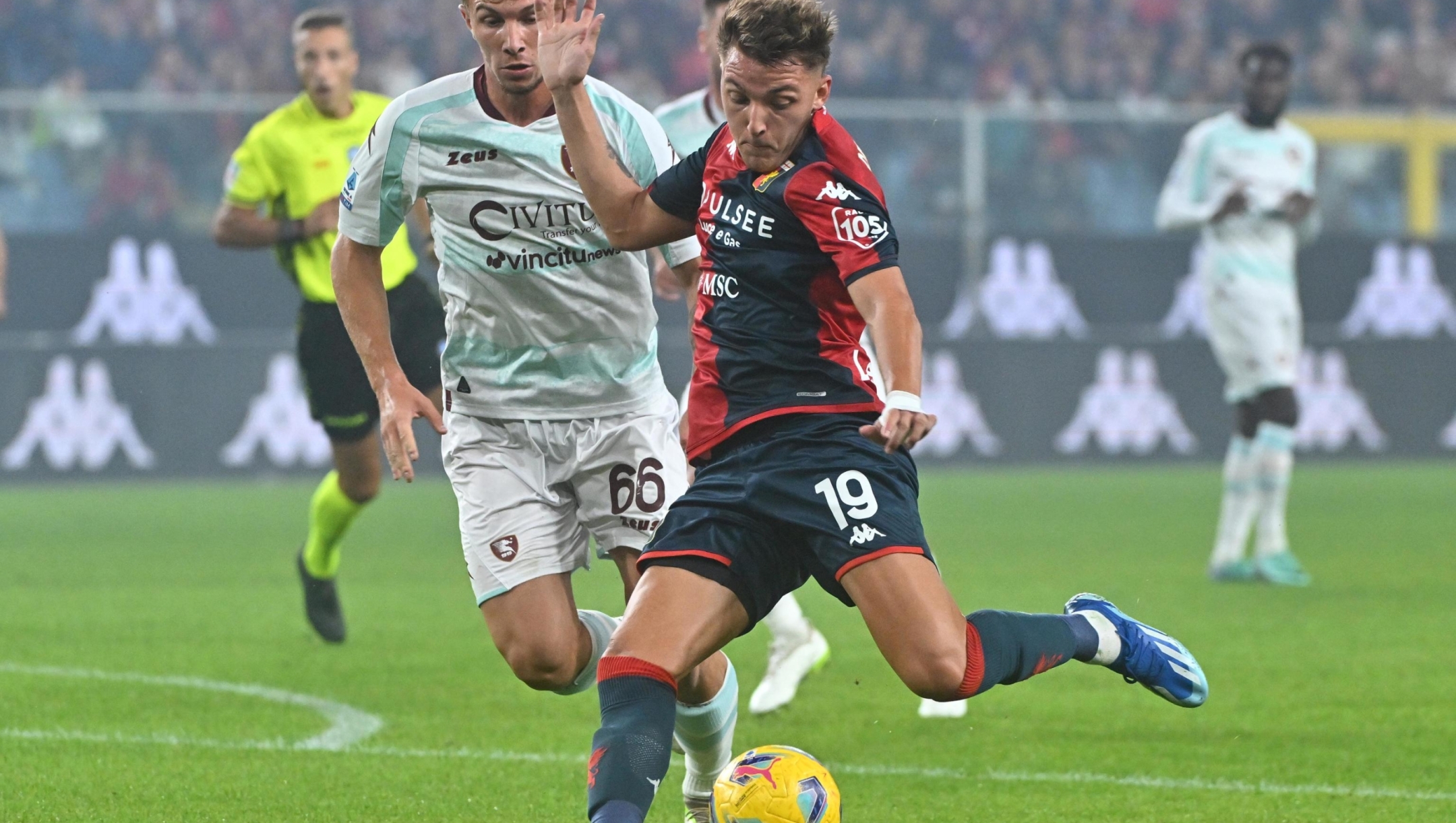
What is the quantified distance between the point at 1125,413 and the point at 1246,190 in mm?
6413

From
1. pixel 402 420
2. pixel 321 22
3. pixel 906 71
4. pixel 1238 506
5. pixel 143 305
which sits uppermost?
Answer: pixel 321 22

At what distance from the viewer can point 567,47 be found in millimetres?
4332

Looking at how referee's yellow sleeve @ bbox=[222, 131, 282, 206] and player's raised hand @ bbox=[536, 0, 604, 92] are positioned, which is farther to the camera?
referee's yellow sleeve @ bbox=[222, 131, 282, 206]

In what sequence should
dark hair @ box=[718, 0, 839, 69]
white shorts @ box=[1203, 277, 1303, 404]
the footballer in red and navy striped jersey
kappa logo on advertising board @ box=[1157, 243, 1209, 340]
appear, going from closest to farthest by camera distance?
the footballer in red and navy striped jersey
dark hair @ box=[718, 0, 839, 69]
white shorts @ box=[1203, 277, 1303, 404]
kappa logo on advertising board @ box=[1157, 243, 1209, 340]

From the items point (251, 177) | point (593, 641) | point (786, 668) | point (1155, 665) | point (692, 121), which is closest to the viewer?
point (1155, 665)

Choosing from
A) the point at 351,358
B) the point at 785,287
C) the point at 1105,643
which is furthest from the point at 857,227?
the point at 351,358

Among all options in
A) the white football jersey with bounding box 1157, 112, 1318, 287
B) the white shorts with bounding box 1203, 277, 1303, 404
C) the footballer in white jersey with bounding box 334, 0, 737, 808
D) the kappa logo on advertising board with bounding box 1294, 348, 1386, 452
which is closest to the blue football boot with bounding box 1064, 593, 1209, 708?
the footballer in white jersey with bounding box 334, 0, 737, 808

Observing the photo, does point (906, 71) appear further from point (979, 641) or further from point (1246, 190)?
point (979, 641)

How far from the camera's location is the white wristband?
12.6ft

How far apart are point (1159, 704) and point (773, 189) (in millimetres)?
3228

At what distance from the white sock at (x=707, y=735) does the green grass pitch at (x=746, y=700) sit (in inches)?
9.7

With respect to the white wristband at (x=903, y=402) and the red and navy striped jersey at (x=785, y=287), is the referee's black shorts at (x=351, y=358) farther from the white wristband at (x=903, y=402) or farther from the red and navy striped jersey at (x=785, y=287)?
the white wristband at (x=903, y=402)

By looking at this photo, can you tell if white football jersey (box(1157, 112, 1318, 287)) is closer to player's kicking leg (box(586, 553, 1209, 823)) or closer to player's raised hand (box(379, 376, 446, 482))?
player's kicking leg (box(586, 553, 1209, 823))

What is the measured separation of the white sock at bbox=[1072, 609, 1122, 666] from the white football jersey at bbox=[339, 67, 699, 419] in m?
1.30
